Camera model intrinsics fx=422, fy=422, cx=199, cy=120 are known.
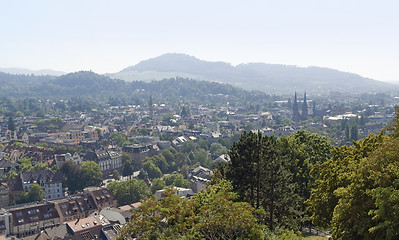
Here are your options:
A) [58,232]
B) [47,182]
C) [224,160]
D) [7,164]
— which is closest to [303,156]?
[58,232]

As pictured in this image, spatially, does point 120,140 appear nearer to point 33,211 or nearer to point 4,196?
point 4,196

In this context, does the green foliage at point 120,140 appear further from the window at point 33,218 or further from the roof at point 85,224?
the roof at point 85,224

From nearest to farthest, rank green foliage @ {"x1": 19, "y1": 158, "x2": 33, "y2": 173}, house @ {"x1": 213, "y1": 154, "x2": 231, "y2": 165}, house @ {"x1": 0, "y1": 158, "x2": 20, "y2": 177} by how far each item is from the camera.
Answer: house @ {"x1": 213, "y1": 154, "x2": 231, "y2": 165} → green foliage @ {"x1": 19, "y1": 158, "x2": 33, "y2": 173} → house @ {"x1": 0, "y1": 158, "x2": 20, "y2": 177}

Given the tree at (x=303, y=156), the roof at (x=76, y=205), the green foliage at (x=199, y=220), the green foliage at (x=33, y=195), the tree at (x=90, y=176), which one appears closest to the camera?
the green foliage at (x=199, y=220)

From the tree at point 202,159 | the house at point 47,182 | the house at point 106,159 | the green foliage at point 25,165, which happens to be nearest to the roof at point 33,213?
the house at point 47,182

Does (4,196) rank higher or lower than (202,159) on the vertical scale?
higher

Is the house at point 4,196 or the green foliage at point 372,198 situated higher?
the green foliage at point 372,198

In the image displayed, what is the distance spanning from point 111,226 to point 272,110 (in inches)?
5801

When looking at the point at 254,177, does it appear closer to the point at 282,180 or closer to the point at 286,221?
the point at 282,180

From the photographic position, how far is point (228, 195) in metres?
15.4

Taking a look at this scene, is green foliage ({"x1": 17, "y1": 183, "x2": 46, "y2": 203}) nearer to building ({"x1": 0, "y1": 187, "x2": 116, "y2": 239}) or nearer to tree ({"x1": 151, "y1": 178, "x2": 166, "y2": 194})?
building ({"x1": 0, "y1": 187, "x2": 116, "y2": 239})

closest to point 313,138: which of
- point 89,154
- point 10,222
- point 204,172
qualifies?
point 10,222

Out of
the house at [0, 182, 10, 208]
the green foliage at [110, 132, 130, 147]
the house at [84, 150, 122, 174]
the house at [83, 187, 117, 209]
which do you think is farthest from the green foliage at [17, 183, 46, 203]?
the green foliage at [110, 132, 130, 147]

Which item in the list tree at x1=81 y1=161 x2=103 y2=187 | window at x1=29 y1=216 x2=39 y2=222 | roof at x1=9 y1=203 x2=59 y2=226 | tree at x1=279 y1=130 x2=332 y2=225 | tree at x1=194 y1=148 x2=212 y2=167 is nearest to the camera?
tree at x1=279 y1=130 x2=332 y2=225
